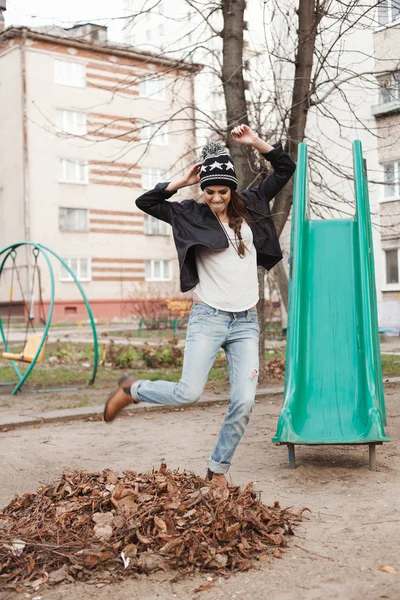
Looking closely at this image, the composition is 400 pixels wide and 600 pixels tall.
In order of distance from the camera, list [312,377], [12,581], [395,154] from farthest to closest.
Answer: [395,154], [312,377], [12,581]

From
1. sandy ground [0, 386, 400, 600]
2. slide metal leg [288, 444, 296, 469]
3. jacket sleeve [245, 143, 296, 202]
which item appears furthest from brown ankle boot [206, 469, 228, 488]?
jacket sleeve [245, 143, 296, 202]

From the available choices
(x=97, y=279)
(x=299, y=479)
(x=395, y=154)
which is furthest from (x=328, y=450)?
(x=97, y=279)

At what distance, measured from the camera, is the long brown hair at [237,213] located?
195 inches

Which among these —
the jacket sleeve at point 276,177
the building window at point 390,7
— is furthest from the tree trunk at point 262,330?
the jacket sleeve at point 276,177

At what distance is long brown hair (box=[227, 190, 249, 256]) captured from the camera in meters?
4.95

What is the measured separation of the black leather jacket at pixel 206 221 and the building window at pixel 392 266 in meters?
21.8

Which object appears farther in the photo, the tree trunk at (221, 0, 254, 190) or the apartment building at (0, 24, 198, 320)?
the apartment building at (0, 24, 198, 320)

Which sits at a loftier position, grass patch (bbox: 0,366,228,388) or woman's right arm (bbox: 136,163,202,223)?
woman's right arm (bbox: 136,163,202,223)

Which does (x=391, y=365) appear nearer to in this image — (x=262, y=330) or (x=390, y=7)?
(x=262, y=330)

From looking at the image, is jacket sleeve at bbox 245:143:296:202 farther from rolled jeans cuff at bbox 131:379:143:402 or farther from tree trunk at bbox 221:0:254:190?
tree trunk at bbox 221:0:254:190

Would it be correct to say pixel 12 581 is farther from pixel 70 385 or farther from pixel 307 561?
pixel 70 385

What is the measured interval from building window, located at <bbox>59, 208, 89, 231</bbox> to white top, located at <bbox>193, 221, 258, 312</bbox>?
31.5 m

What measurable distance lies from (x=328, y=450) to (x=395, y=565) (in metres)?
2.92

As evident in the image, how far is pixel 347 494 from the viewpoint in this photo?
5.10m
